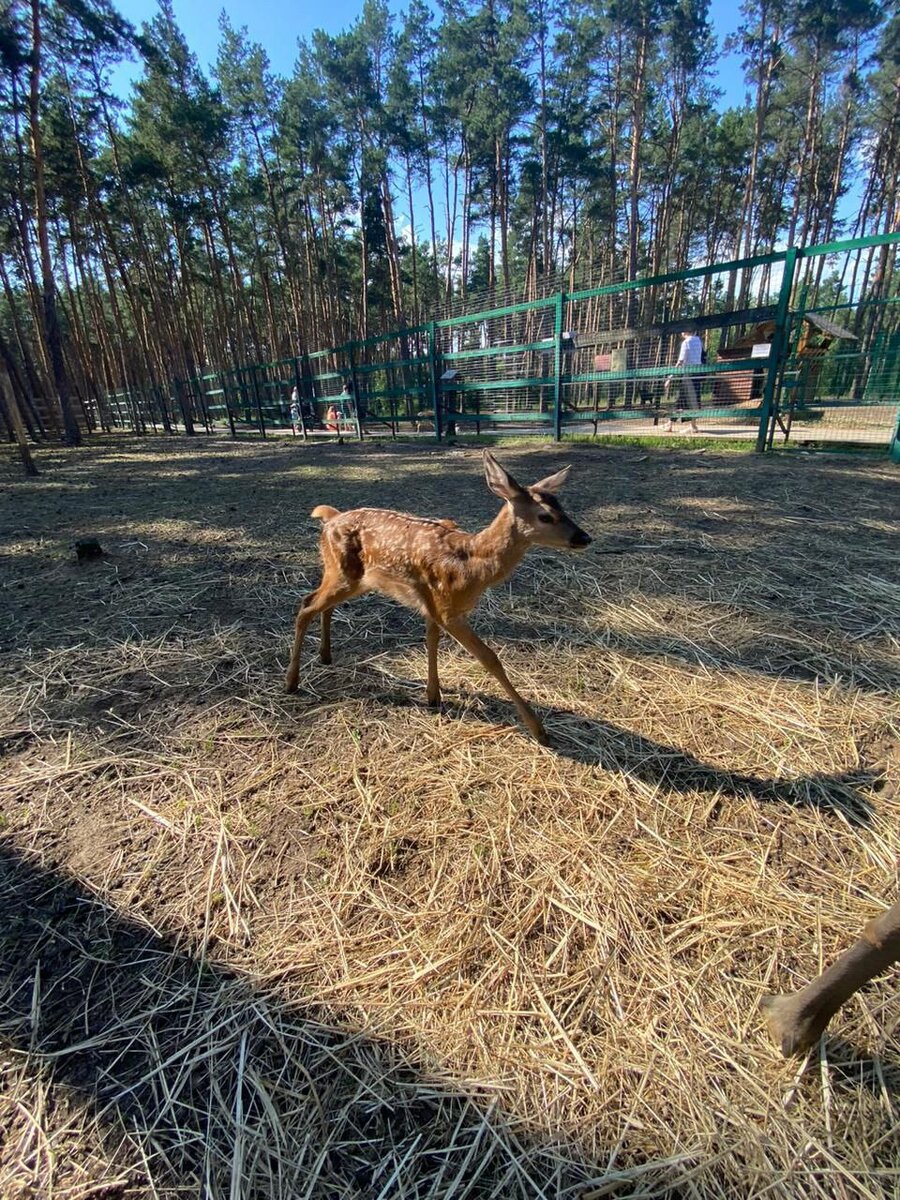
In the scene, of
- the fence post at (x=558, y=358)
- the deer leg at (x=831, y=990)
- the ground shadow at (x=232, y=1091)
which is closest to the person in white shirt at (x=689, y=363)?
the fence post at (x=558, y=358)

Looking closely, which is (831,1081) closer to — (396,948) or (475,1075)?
(475,1075)

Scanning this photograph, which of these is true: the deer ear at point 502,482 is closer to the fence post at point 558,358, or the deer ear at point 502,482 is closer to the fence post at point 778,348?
the fence post at point 778,348

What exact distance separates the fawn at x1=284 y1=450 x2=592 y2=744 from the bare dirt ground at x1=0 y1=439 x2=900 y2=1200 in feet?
1.20

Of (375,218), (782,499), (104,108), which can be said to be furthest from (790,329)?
(375,218)

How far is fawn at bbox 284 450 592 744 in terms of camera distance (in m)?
2.59

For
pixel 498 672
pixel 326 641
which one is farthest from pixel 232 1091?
pixel 326 641

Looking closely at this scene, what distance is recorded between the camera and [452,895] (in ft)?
6.24

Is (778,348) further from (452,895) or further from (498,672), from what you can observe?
(452,895)

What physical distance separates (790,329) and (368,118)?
30.2 m

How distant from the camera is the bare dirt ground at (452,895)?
1.31 meters

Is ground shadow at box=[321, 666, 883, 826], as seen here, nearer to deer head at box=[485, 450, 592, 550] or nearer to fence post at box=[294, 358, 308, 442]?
deer head at box=[485, 450, 592, 550]

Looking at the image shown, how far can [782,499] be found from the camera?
20.0 feet

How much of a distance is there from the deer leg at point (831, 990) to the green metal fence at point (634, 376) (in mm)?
8847

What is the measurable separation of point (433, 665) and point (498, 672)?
42 cm
